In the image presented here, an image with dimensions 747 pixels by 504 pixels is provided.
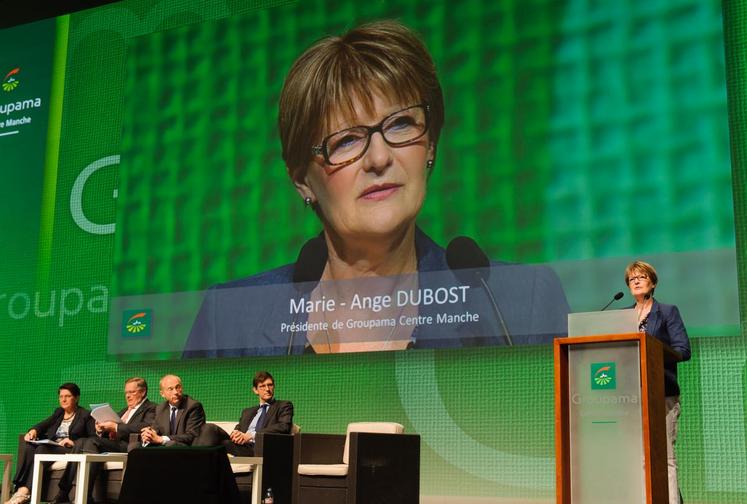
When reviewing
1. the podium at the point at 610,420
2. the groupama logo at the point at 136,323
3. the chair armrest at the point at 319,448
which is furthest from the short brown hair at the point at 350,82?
the podium at the point at 610,420

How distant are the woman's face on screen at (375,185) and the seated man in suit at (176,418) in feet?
5.15

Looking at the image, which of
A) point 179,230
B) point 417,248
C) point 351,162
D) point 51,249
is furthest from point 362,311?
point 51,249

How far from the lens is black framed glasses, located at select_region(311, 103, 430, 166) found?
641 centimetres

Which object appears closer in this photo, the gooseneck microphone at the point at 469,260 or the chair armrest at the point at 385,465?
the chair armrest at the point at 385,465

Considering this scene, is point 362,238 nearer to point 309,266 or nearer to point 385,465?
point 309,266

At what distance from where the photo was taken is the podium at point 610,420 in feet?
10.4

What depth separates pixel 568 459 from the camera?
3311mm

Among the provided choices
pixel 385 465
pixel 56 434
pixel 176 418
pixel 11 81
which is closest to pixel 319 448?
pixel 385 465

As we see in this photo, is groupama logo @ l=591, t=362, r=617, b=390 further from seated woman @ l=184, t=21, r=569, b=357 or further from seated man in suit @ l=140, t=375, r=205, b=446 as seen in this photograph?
seated man in suit @ l=140, t=375, r=205, b=446

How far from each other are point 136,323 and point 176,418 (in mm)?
1510

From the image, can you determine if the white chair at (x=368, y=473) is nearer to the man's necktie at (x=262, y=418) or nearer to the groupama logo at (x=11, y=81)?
the man's necktie at (x=262, y=418)

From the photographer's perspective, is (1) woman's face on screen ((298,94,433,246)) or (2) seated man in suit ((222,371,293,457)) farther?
(1) woman's face on screen ((298,94,433,246))

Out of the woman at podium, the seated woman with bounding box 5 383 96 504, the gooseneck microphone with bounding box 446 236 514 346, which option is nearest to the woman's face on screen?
the gooseneck microphone with bounding box 446 236 514 346

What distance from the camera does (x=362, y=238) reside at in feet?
21.3
